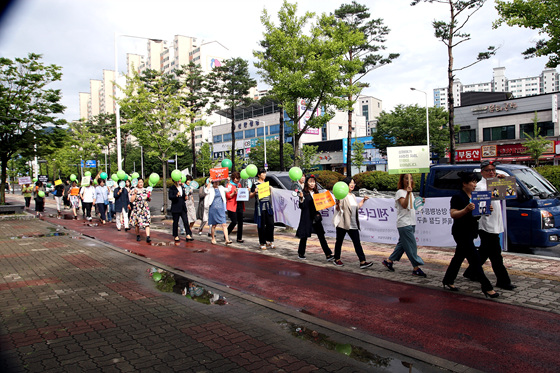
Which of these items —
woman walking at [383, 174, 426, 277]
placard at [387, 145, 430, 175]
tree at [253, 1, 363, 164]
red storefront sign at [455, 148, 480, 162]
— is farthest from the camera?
red storefront sign at [455, 148, 480, 162]

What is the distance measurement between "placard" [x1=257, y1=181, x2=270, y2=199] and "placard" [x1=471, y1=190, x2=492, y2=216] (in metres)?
5.19

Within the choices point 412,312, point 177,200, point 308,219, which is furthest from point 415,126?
point 412,312

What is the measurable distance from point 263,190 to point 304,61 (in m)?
11.8

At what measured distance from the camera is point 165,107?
2033 centimetres

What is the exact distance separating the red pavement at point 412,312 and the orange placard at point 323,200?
1275 millimetres

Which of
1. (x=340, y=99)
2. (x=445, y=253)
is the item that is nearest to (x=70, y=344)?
(x=445, y=253)

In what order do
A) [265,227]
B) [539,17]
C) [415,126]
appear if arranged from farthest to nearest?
[415,126] → [539,17] → [265,227]

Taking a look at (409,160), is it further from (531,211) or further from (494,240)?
(531,211)

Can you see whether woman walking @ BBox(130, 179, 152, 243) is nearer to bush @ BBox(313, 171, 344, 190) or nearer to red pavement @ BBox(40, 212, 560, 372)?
red pavement @ BBox(40, 212, 560, 372)

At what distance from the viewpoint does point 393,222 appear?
8.23 meters

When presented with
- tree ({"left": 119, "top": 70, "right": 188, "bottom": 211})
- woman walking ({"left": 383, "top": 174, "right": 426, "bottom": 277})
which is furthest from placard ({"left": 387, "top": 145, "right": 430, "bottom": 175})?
tree ({"left": 119, "top": 70, "right": 188, "bottom": 211})

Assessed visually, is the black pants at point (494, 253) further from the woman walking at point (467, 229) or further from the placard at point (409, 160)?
the placard at point (409, 160)

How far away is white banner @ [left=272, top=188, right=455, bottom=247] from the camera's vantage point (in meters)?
7.66

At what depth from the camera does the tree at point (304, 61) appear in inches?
727
